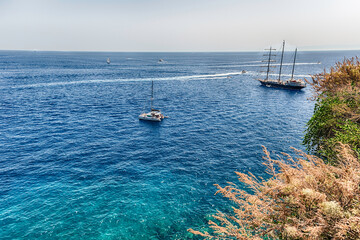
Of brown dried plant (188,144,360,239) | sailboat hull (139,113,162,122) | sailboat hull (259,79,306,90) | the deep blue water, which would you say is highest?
sailboat hull (259,79,306,90)

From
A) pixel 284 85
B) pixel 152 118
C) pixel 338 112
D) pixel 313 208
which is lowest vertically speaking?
pixel 152 118

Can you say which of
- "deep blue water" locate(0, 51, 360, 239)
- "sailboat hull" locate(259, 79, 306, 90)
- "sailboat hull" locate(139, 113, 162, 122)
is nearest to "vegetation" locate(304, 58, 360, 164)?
"deep blue water" locate(0, 51, 360, 239)

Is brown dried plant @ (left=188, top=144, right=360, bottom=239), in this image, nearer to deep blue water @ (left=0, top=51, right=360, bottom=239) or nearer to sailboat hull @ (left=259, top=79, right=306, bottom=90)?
deep blue water @ (left=0, top=51, right=360, bottom=239)

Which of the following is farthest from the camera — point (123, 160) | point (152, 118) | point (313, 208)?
point (152, 118)

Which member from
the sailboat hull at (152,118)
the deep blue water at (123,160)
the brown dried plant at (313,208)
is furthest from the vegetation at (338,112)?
the sailboat hull at (152,118)

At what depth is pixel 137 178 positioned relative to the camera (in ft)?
117

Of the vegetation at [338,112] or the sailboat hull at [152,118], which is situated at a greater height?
the vegetation at [338,112]

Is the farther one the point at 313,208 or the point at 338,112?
the point at 338,112

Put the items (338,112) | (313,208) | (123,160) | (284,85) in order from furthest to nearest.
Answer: (284,85) → (123,160) → (338,112) → (313,208)

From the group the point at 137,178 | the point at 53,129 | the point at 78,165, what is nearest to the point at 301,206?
the point at 137,178

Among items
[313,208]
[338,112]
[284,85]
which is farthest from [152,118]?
[284,85]

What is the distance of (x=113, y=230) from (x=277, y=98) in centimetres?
8865

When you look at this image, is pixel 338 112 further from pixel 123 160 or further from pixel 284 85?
pixel 284 85

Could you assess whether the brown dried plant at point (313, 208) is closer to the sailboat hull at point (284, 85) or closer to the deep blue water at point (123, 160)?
the deep blue water at point (123, 160)
